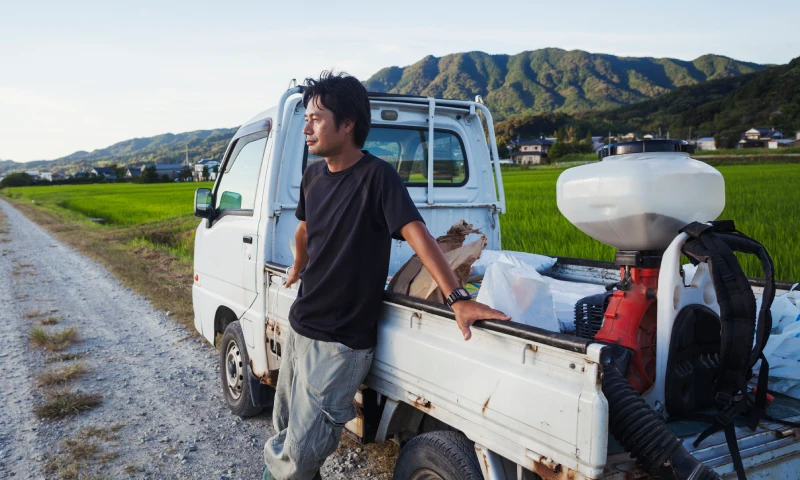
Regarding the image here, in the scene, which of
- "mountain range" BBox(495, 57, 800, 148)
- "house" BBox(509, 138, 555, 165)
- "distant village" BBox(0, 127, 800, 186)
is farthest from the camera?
"house" BBox(509, 138, 555, 165)

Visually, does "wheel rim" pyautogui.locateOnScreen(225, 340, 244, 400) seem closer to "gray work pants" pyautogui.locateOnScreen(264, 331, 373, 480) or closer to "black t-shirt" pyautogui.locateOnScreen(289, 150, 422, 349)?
"gray work pants" pyautogui.locateOnScreen(264, 331, 373, 480)

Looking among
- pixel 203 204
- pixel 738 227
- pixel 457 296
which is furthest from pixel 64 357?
pixel 738 227

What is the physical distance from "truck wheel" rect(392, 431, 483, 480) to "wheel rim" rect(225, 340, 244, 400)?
2004 mm

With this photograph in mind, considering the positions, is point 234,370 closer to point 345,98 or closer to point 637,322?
point 345,98

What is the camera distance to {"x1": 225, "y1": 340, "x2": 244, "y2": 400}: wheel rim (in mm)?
3977

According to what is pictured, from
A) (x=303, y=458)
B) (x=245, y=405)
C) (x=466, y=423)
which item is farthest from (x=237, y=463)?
(x=466, y=423)

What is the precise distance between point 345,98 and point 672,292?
1.37m

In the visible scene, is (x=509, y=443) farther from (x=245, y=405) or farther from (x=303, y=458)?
(x=245, y=405)

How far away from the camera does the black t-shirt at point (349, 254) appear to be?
A: 2205 millimetres

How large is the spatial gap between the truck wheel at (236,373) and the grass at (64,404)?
993 millimetres

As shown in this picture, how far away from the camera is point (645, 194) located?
2121mm

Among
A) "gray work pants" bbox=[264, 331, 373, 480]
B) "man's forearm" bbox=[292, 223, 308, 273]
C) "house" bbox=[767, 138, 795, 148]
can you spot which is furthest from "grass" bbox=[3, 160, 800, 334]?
"house" bbox=[767, 138, 795, 148]

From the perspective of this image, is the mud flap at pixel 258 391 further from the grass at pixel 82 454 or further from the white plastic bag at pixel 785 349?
the white plastic bag at pixel 785 349

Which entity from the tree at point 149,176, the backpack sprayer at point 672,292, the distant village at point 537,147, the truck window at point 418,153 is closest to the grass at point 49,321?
the truck window at point 418,153
